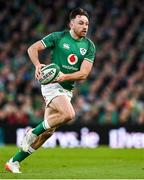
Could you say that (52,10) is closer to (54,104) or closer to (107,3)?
Result: (107,3)

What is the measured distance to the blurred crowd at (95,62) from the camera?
75.4ft

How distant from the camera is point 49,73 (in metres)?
12.2

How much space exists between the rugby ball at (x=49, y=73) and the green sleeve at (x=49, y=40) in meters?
0.57

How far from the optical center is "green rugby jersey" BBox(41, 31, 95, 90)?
12758 millimetres

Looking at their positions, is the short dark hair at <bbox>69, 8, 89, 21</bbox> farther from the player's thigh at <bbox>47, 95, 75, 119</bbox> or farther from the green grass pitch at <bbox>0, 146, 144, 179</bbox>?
the green grass pitch at <bbox>0, 146, 144, 179</bbox>

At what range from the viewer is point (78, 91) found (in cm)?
2459

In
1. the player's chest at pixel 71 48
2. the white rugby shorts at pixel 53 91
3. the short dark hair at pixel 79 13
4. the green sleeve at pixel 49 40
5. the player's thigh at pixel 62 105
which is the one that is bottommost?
the player's thigh at pixel 62 105

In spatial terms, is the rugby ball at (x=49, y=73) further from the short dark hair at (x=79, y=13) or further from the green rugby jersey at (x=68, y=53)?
the short dark hair at (x=79, y=13)

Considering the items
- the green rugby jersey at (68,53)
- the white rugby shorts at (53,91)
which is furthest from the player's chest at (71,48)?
the white rugby shorts at (53,91)

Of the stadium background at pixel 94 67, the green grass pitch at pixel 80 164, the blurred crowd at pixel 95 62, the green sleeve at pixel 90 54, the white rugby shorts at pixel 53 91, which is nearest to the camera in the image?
the green grass pitch at pixel 80 164

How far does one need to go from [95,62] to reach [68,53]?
13.2m

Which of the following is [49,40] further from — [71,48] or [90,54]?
[90,54]

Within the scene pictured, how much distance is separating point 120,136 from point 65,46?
9.13m

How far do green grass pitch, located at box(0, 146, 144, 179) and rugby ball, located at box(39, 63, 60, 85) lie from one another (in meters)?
1.41
